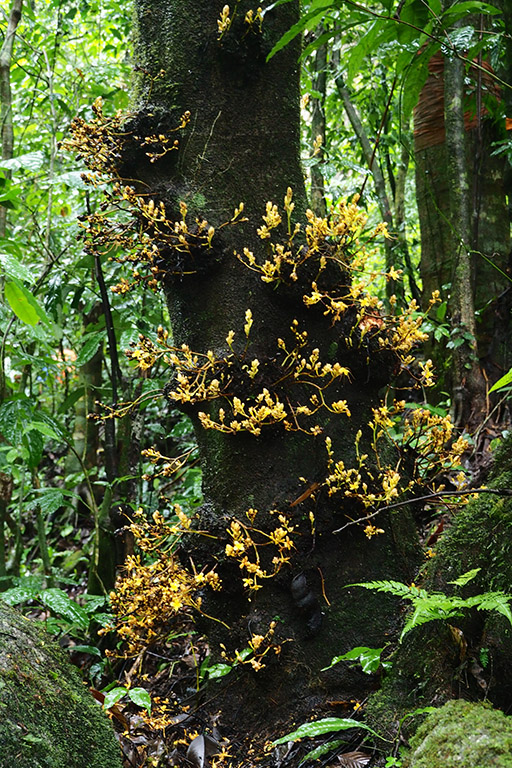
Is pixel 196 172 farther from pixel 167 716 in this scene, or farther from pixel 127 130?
pixel 167 716

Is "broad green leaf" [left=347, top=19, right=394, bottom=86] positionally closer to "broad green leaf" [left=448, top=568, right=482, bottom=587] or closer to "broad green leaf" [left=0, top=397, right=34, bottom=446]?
"broad green leaf" [left=448, top=568, right=482, bottom=587]

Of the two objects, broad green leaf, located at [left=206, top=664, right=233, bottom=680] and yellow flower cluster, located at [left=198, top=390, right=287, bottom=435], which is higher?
yellow flower cluster, located at [left=198, top=390, right=287, bottom=435]

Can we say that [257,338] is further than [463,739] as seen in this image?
Yes

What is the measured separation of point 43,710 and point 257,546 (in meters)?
0.87

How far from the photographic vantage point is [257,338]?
91.7 inches

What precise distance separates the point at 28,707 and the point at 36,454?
153 cm

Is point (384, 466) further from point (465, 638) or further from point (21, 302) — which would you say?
point (21, 302)

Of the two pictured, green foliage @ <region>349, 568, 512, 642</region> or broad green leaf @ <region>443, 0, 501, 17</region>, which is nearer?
green foliage @ <region>349, 568, 512, 642</region>

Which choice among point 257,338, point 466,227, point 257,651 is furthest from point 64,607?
point 466,227

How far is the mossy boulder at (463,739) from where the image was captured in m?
1.18

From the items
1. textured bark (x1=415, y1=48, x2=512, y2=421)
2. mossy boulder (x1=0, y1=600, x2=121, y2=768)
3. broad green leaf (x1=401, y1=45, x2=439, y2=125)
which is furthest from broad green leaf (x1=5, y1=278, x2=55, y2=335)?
textured bark (x1=415, y1=48, x2=512, y2=421)

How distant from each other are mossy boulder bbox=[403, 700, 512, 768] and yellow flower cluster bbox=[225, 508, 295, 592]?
72 cm

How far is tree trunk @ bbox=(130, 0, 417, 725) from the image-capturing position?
2113 mm

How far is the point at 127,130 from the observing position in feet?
7.88
